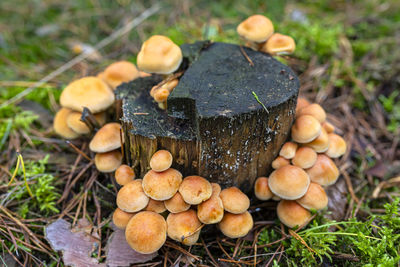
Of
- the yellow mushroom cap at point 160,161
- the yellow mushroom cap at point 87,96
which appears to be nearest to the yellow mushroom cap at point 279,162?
the yellow mushroom cap at point 160,161

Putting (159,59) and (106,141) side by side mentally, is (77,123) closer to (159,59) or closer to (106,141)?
(106,141)

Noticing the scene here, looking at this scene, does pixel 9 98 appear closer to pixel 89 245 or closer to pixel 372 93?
pixel 89 245

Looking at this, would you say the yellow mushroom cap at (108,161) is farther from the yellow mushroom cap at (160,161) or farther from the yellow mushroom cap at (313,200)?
the yellow mushroom cap at (313,200)

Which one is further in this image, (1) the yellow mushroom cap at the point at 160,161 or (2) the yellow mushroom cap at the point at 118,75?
(2) the yellow mushroom cap at the point at 118,75

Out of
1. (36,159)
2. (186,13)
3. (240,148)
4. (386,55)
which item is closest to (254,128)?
(240,148)

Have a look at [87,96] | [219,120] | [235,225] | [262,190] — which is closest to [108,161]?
[87,96]

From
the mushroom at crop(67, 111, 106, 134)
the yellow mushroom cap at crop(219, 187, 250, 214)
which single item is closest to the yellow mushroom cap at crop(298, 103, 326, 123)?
the yellow mushroom cap at crop(219, 187, 250, 214)

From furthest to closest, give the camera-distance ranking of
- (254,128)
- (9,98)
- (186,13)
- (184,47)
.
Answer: (186,13), (9,98), (184,47), (254,128)
